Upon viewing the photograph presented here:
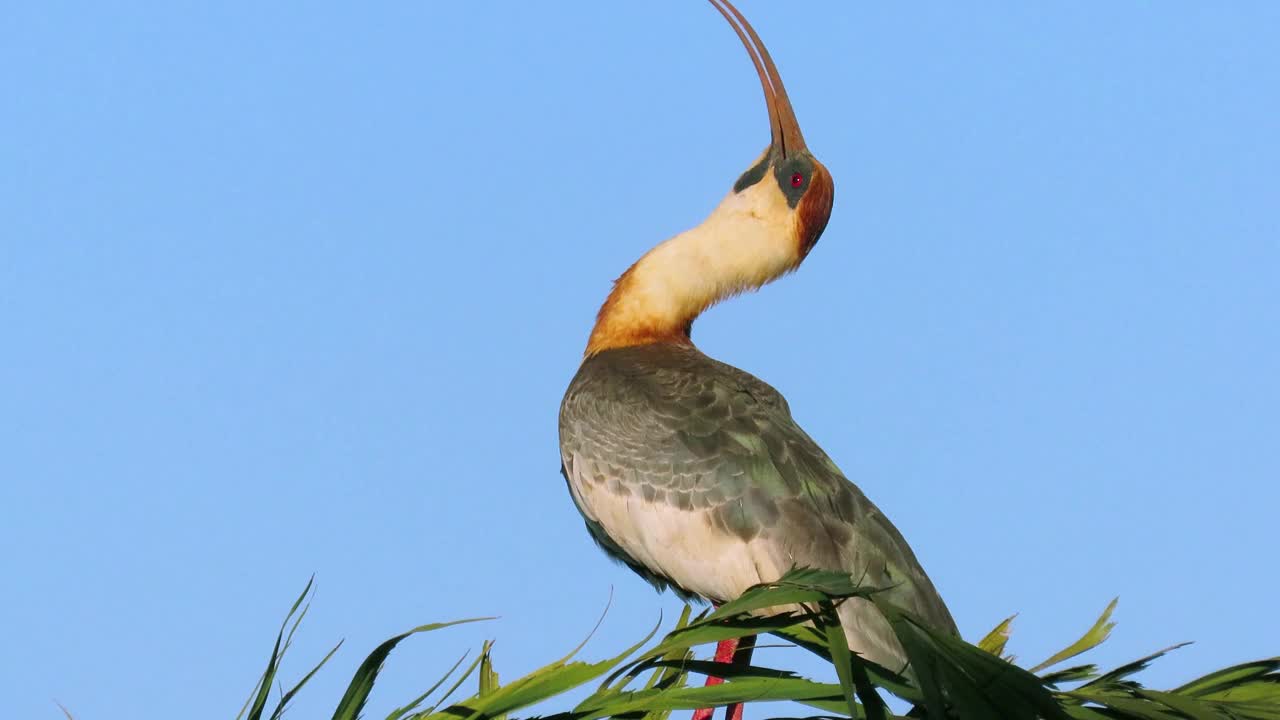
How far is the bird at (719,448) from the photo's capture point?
5.64 metres

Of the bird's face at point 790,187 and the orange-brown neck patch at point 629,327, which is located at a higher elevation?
the bird's face at point 790,187

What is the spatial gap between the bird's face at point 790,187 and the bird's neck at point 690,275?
0.02m

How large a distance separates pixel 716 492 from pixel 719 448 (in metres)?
0.22

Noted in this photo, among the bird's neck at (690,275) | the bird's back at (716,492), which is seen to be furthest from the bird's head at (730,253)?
the bird's back at (716,492)

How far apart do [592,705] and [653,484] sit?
2568mm

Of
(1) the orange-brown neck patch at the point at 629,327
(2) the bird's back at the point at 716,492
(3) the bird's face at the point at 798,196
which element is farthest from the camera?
(3) the bird's face at the point at 798,196

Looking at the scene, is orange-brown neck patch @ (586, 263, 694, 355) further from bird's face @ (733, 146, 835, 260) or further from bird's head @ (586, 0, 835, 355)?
bird's face @ (733, 146, 835, 260)

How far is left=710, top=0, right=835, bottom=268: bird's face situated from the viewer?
7.50m

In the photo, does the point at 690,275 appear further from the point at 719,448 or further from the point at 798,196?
the point at 719,448

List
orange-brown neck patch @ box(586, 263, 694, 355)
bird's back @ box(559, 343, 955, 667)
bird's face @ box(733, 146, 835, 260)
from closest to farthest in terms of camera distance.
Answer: bird's back @ box(559, 343, 955, 667) → orange-brown neck patch @ box(586, 263, 694, 355) → bird's face @ box(733, 146, 835, 260)

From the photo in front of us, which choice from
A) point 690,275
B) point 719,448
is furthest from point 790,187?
point 719,448

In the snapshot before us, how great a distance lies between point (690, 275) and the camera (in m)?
7.27

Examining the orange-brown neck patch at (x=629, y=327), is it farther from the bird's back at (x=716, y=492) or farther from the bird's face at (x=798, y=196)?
the bird's face at (x=798, y=196)

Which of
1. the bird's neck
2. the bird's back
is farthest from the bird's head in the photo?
the bird's back
